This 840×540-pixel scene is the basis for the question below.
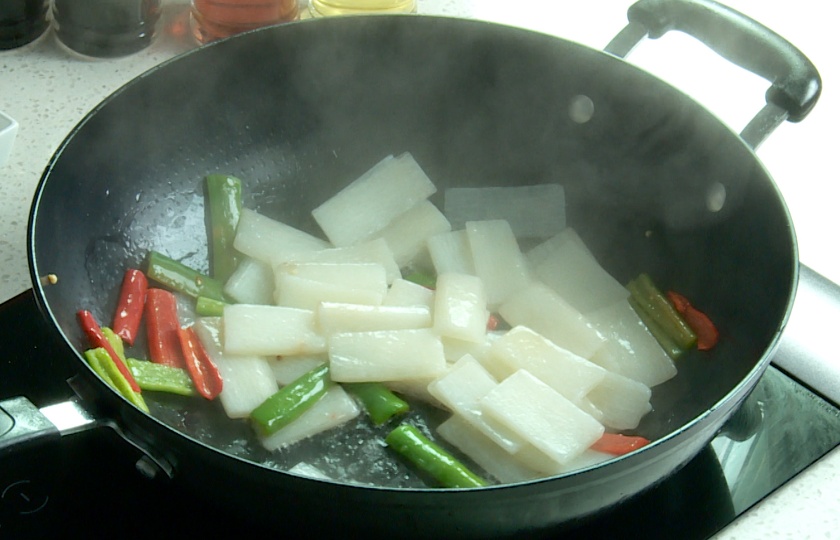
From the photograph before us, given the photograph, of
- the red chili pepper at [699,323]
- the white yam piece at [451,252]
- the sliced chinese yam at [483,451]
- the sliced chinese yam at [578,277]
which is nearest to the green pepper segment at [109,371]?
the sliced chinese yam at [483,451]

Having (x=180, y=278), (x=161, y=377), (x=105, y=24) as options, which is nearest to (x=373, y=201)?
(x=180, y=278)

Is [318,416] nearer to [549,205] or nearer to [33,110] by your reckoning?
[549,205]

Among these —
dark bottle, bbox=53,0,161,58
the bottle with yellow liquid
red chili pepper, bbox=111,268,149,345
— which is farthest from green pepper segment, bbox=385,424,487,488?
dark bottle, bbox=53,0,161,58

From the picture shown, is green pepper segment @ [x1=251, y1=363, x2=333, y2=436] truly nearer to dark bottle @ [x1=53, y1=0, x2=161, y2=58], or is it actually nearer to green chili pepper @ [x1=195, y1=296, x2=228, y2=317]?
green chili pepper @ [x1=195, y1=296, x2=228, y2=317]

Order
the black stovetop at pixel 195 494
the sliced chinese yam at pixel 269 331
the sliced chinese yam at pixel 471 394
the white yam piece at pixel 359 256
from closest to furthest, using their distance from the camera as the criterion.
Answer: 1. the black stovetop at pixel 195 494
2. the sliced chinese yam at pixel 471 394
3. the sliced chinese yam at pixel 269 331
4. the white yam piece at pixel 359 256

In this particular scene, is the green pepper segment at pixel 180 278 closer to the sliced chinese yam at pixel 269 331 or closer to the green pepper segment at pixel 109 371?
the sliced chinese yam at pixel 269 331

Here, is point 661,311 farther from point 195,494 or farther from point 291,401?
point 195,494
